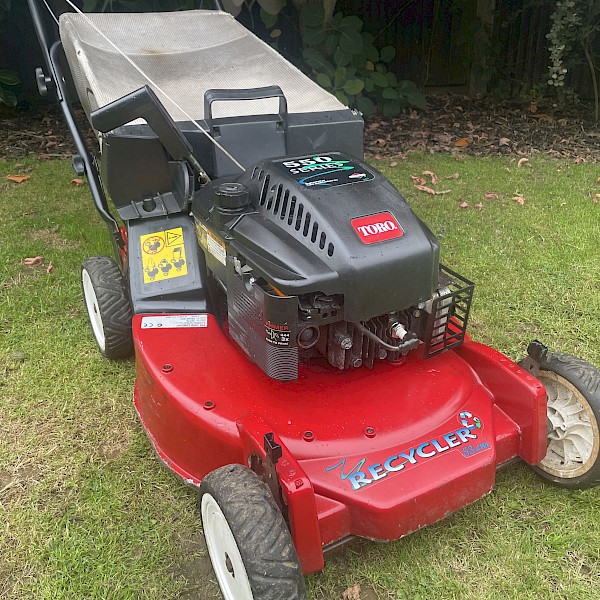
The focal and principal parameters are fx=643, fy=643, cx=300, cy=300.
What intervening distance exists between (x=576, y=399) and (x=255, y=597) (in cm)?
108

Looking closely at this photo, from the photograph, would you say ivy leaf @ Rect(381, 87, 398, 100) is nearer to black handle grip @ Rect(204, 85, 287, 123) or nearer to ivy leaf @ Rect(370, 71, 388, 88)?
ivy leaf @ Rect(370, 71, 388, 88)

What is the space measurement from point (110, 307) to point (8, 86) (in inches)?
146

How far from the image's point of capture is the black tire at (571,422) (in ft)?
5.91

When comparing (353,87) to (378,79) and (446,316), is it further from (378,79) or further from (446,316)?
(446,316)

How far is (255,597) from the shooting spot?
1.36 metres

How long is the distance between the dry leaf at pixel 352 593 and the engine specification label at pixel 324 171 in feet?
3.49

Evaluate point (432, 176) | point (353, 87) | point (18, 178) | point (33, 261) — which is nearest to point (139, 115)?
point (33, 261)

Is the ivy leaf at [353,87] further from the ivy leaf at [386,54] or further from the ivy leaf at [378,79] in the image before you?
the ivy leaf at [386,54]

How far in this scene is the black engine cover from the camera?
1.56 m

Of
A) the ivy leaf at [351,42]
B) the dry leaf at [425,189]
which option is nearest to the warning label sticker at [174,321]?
the dry leaf at [425,189]

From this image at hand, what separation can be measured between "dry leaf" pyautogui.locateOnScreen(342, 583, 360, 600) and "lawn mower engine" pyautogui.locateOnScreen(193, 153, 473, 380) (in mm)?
575

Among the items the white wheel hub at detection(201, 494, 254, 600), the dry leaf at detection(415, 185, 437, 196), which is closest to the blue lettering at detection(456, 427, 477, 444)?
the white wheel hub at detection(201, 494, 254, 600)

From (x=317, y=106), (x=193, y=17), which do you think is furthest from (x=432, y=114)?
(x=317, y=106)

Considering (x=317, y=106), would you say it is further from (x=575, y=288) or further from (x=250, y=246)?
(x=575, y=288)
